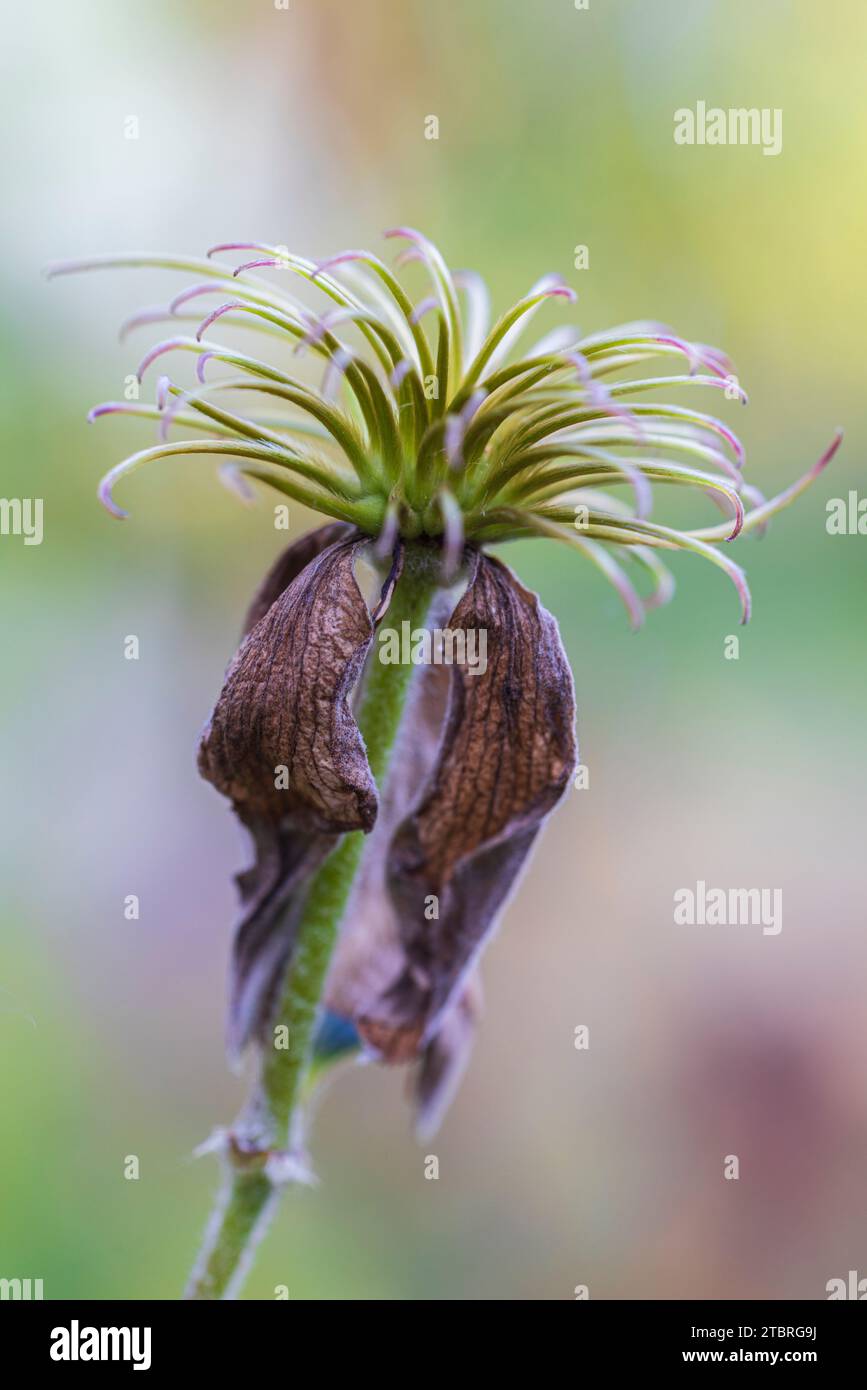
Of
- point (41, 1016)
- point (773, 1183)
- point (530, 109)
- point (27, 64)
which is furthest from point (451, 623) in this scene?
point (530, 109)

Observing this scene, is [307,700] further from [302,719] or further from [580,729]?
[580,729]

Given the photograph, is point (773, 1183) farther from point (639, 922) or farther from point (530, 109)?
point (530, 109)

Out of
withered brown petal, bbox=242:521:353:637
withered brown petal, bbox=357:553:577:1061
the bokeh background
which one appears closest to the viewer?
withered brown petal, bbox=357:553:577:1061

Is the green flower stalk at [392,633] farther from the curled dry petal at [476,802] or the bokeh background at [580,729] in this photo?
the bokeh background at [580,729]

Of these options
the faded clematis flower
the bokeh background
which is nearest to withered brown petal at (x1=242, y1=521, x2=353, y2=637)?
the faded clematis flower

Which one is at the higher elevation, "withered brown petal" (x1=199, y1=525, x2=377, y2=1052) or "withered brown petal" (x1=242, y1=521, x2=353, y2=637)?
"withered brown petal" (x1=242, y1=521, x2=353, y2=637)

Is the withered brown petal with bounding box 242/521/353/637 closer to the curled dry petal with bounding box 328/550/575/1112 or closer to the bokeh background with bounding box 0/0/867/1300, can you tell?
the curled dry petal with bounding box 328/550/575/1112
